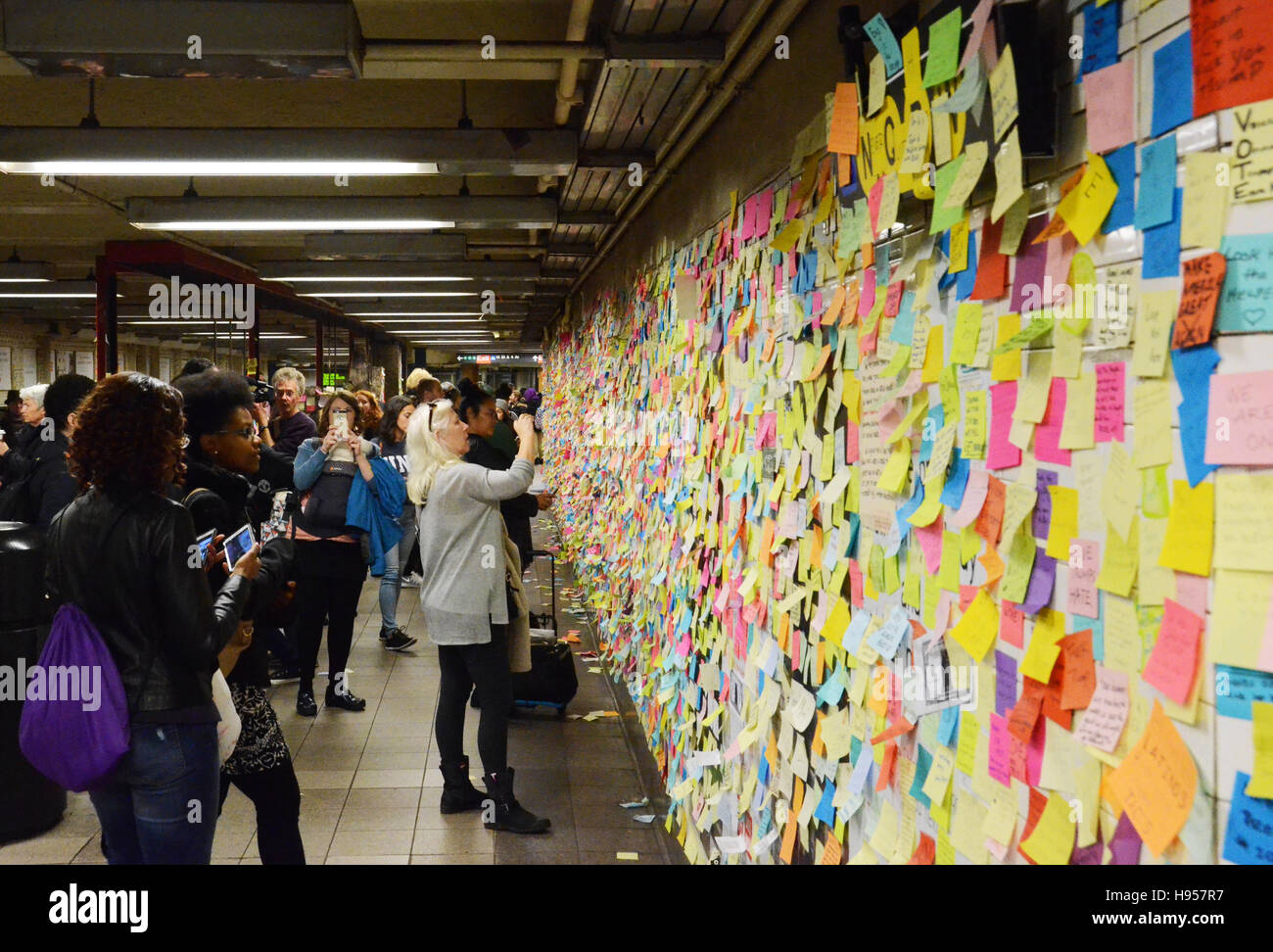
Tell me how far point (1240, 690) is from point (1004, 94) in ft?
2.61

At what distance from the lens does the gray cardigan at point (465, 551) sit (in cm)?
369

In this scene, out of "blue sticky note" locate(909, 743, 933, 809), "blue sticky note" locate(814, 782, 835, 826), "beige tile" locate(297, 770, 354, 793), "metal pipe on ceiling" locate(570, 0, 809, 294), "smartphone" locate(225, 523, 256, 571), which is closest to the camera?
"blue sticky note" locate(909, 743, 933, 809)

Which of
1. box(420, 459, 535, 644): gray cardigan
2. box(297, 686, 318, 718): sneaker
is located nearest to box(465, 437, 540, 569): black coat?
box(420, 459, 535, 644): gray cardigan

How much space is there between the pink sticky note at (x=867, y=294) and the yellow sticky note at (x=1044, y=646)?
79 centimetres

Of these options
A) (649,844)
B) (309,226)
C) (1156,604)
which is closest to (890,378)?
(1156,604)

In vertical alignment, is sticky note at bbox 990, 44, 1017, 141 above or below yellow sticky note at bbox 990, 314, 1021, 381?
above

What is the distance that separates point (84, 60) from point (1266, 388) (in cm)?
346

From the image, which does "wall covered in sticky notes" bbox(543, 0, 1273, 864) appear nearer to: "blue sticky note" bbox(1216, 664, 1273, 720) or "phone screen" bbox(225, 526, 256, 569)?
"blue sticky note" bbox(1216, 664, 1273, 720)

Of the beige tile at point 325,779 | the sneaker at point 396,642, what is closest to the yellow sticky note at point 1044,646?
the beige tile at point 325,779

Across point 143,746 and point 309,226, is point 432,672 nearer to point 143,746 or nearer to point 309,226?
point 309,226

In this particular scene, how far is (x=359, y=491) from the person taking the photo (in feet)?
16.3

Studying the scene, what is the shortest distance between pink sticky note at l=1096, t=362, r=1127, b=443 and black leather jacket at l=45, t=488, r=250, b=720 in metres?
1.65

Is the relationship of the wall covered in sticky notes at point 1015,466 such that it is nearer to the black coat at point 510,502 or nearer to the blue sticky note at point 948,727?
the blue sticky note at point 948,727

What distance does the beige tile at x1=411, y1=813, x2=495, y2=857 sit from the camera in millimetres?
3619
